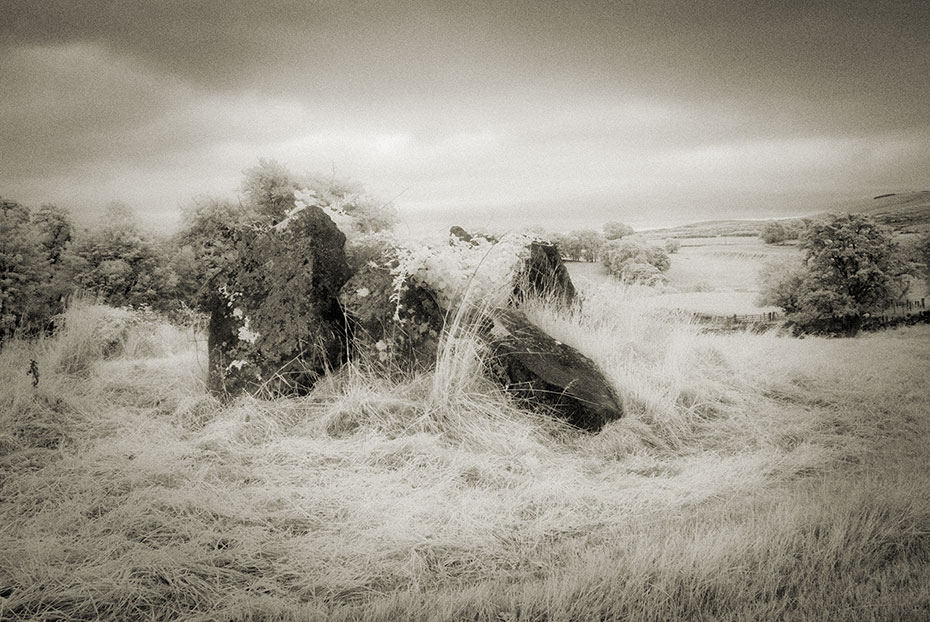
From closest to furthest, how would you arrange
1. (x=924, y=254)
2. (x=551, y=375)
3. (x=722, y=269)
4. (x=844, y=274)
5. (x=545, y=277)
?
(x=551, y=375), (x=545, y=277), (x=924, y=254), (x=844, y=274), (x=722, y=269)

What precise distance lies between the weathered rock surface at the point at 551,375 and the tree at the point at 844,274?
7.21 metres

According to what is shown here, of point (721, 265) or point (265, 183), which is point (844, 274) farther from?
point (265, 183)

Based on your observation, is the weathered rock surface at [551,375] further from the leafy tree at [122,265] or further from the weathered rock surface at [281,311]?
the leafy tree at [122,265]

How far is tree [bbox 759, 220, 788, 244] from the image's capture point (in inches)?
423

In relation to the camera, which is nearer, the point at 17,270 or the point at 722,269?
the point at 17,270

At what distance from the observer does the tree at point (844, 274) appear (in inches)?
364

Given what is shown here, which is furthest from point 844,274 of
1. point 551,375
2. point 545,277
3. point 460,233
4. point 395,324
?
point 395,324

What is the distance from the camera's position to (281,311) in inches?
201

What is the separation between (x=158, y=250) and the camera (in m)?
10.7

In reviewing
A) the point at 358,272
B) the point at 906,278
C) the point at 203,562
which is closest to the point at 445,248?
the point at 358,272

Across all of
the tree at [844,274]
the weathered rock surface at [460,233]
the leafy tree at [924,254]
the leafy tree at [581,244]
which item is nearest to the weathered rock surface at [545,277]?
the weathered rock surface at [460,233]

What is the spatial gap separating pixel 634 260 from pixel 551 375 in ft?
28.2

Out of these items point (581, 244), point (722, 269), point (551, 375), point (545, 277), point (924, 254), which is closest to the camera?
point (551, 375)

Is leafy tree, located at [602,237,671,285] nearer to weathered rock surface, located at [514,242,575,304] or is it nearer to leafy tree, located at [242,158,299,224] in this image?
weathered rock surface, located at [514,242,575,304]
